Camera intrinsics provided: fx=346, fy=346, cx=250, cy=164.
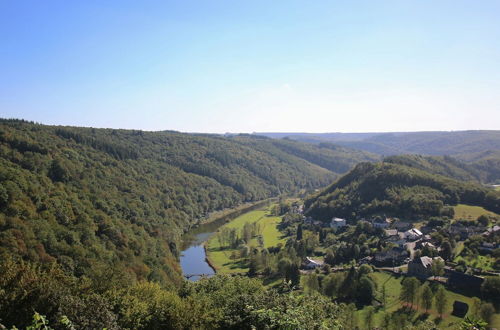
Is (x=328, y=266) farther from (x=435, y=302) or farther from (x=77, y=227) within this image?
(x=77, y=227)

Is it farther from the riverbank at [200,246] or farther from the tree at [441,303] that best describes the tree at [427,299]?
the riverbank at [200,246]

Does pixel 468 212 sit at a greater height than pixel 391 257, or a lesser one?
greater

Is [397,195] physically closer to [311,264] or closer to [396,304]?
[311,264]

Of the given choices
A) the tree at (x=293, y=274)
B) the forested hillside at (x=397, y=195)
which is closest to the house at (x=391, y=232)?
the forested hillside at (x=397, y=195)

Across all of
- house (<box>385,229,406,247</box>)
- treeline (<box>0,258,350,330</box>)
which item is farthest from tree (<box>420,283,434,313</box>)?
house (<box>385,229,406,247</box>)

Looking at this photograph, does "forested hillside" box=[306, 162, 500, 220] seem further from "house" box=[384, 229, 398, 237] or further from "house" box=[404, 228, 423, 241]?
"house" box=[384, 229, 398, 237]

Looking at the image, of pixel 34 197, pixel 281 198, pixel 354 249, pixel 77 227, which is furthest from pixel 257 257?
pixel 281 198

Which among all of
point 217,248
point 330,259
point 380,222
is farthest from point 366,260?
point 217,248
